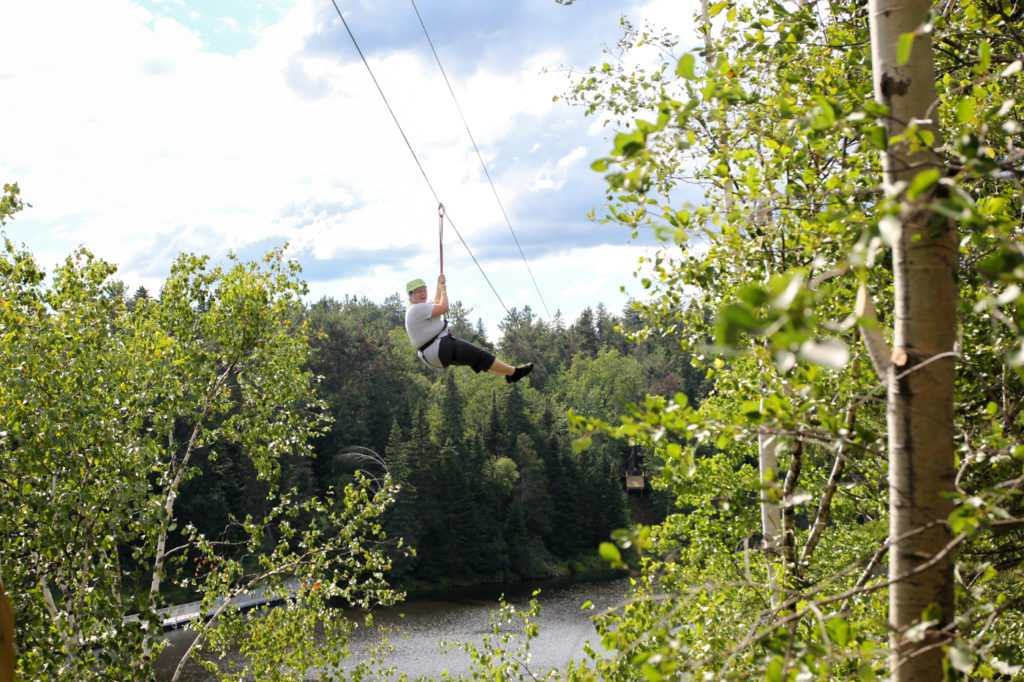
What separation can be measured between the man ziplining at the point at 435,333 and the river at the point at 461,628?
12.8m

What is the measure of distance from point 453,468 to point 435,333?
3837cm

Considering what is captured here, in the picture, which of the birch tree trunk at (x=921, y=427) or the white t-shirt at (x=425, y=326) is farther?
the white t-shirt at (x=425, y=326)

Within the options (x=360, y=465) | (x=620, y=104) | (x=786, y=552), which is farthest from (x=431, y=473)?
(x=786, y=552)

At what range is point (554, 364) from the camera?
79438 millimetres

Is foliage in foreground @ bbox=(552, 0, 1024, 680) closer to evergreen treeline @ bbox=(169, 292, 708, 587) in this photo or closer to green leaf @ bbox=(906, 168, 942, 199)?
green leaf @ bbox=(906, 168, 942, 199)

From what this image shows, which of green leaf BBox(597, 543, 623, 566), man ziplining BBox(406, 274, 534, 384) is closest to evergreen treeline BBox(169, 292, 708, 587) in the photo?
man ziplining BBox(406, 274, 534, 384)

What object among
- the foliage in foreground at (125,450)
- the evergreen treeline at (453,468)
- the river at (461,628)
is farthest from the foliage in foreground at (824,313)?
the evergreen treeline at (453,468)

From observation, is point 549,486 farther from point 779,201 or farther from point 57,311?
point 779,201

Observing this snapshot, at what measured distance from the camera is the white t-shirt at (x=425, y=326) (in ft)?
23.2

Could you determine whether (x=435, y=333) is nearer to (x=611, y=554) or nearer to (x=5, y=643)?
(x=5, y=643)

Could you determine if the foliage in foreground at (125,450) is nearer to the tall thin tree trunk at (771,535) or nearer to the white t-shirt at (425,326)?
the white t-shirt at (425,326)

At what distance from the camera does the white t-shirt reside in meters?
7.08

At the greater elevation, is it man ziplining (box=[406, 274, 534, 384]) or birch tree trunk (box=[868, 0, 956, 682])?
man ziplining (box=[406, 274, 534, 384])

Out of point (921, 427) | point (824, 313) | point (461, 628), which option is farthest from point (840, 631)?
point (461, 628)
